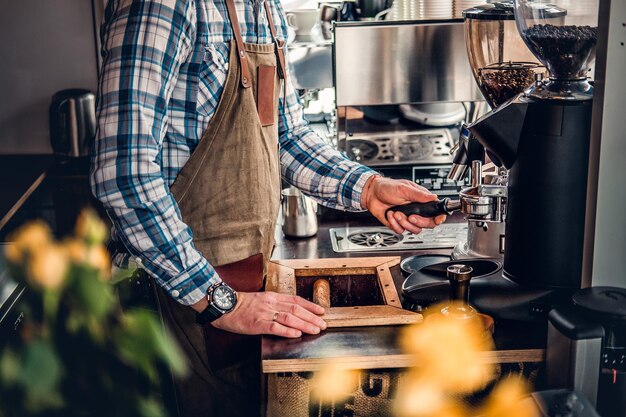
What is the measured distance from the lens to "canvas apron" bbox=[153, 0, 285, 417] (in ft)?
5.22

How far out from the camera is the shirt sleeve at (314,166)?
185cm

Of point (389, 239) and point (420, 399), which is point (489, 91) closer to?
point (389, 239)

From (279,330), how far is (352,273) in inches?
15.7

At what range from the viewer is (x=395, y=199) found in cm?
174

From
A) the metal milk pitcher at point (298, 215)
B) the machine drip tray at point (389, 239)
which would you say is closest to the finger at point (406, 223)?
the machine drip tray at point (389, 239)

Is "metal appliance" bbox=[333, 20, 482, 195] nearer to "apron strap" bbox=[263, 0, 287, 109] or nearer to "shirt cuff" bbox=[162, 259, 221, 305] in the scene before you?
"apron strap" bbox=[263, 0, 287, 109]

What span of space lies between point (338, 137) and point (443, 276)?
3.82ft

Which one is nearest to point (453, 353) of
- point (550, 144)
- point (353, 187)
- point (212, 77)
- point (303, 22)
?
point (550, 144)

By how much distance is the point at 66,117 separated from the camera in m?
3.55

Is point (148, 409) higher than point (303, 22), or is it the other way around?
point (303, 22)

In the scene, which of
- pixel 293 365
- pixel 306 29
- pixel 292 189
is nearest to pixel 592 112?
pixel 293 365

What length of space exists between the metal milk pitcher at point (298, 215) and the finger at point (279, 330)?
81 centimetres

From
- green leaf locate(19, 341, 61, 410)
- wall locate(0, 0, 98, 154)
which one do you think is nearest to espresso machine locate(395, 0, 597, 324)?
green leaf locate(19, 341, 61, 410)

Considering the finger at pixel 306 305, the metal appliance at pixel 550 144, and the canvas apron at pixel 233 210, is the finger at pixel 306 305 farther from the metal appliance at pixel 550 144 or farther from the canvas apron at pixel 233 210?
the metal appliance at pixel 550 144
